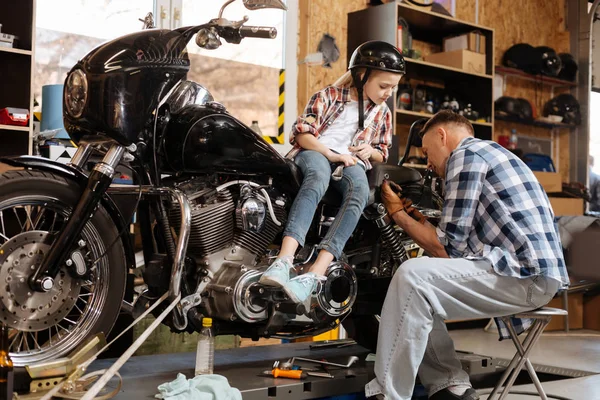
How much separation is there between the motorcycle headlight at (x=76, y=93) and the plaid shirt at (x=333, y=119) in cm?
88

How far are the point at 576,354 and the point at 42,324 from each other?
3.60m

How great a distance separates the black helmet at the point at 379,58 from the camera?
9.32 ft

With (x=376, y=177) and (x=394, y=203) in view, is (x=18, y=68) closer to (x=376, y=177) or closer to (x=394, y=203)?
(x=376, y=177)

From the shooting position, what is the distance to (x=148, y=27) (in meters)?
2.52

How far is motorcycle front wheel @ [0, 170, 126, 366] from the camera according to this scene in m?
2.08

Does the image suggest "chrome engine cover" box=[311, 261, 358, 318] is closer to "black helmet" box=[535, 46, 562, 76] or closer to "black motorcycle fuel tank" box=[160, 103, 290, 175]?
"black motorcycle fuel tank" box=[160, 103, 290, 175]

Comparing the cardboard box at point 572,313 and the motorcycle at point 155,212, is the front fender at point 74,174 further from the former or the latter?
the cardboard box at point 572,313

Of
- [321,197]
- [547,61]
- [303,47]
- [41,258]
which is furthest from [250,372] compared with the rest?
[547,61]

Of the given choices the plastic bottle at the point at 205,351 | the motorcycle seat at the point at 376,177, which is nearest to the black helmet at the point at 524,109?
the motorcycle seat at the point at 376,177

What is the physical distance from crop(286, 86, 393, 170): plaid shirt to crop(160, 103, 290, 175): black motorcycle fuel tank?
335 mm

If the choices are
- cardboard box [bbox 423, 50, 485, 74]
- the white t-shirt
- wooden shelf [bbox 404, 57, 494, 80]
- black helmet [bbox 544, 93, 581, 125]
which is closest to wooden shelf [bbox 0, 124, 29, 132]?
the white t-shirt

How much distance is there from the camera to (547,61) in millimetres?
6617

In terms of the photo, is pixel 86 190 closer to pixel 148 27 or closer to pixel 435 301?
pixel 148 27

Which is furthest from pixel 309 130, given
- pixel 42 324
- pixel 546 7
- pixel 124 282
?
pixel 546 7
